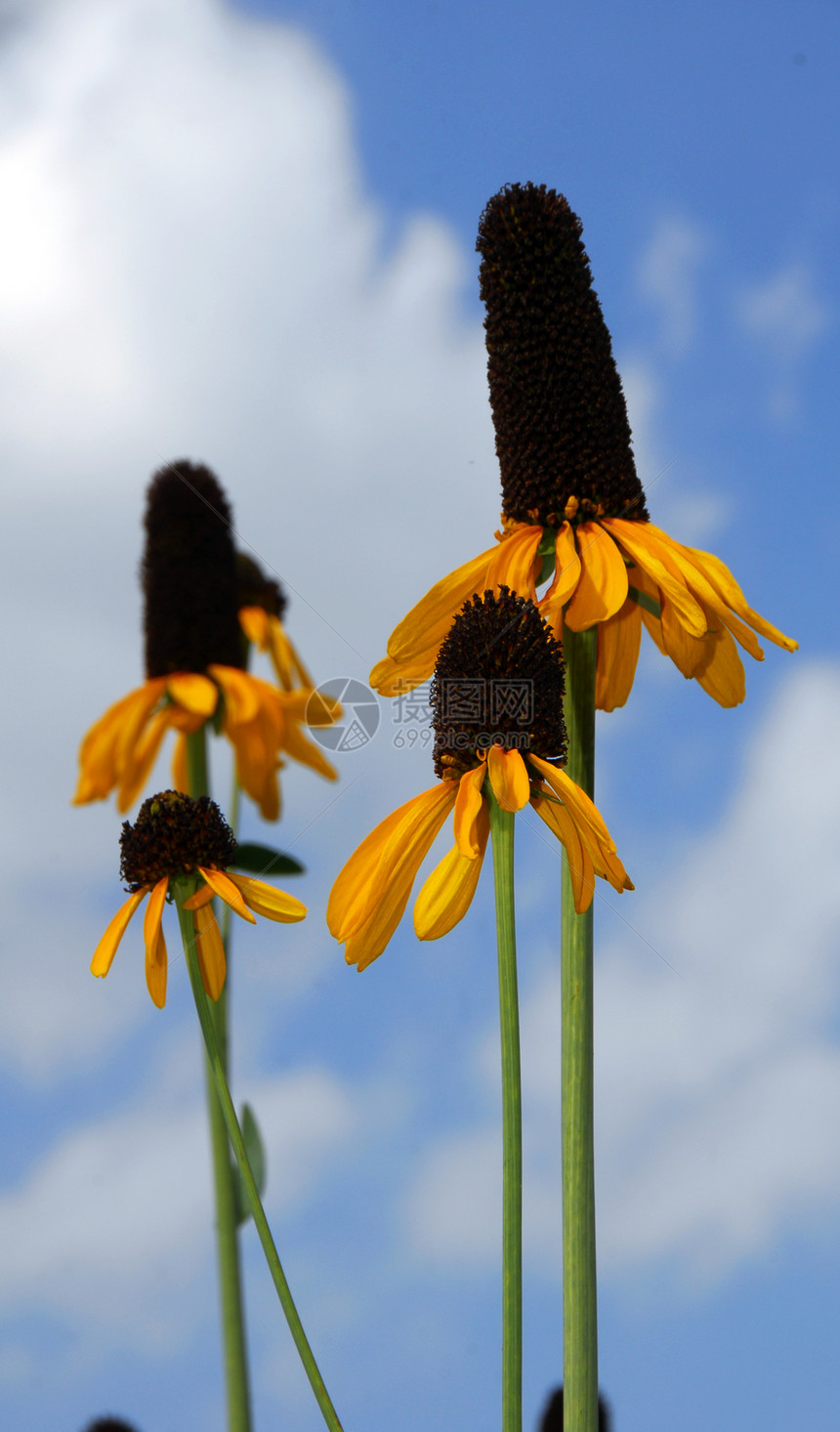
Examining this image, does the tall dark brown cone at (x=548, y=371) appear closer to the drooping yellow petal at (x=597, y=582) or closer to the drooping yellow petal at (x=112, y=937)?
the drooping yellow petal at (x=597, y=582)

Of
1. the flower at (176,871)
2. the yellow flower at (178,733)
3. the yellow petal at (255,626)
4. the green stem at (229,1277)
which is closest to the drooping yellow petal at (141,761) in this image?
the yellow flower at (178,733)

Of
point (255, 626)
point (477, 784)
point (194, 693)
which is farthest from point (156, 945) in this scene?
point (255, 626)

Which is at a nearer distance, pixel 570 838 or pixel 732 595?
pixel 570 838

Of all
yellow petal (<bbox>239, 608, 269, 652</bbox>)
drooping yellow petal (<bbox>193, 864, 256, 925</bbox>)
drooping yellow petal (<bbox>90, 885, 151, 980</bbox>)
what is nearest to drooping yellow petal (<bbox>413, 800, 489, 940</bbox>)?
drooping yellow petal (<bbox>193, 864, 256, 925</bbox>)

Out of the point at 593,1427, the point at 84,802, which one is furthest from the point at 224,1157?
the point at 593,1427

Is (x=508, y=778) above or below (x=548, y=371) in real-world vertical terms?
below

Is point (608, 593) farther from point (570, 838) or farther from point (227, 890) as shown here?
point (227, 890)

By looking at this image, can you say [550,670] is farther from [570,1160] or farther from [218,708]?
[218,708]
